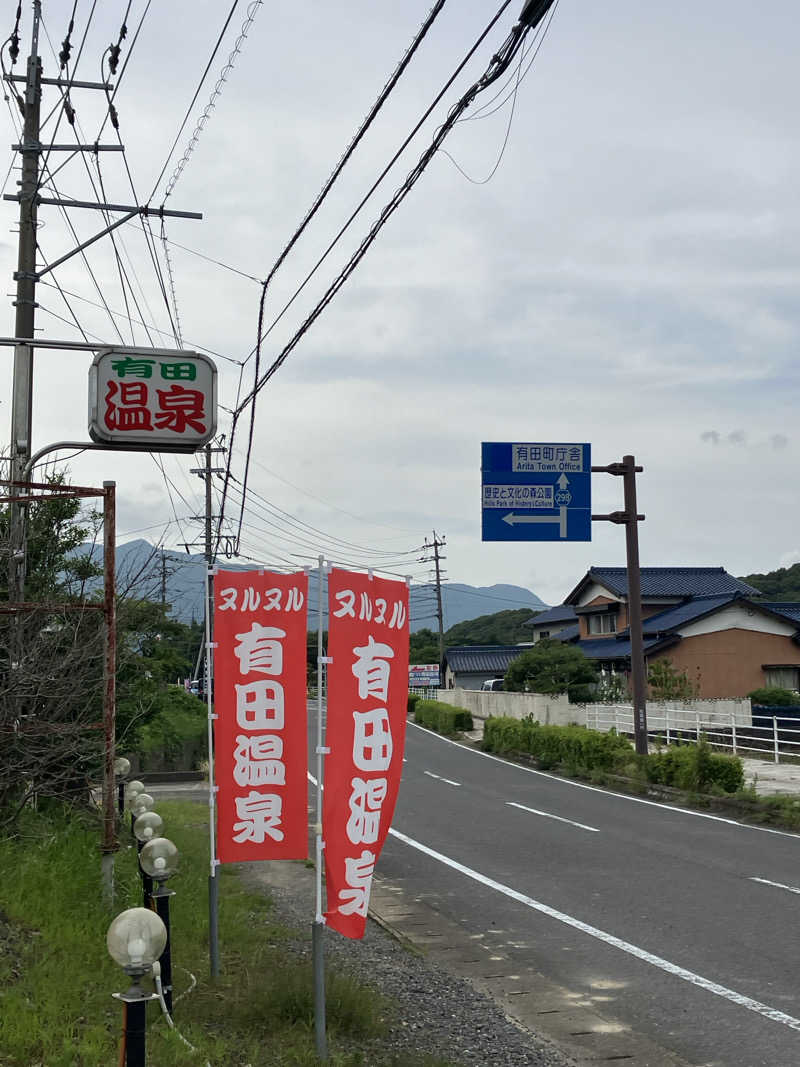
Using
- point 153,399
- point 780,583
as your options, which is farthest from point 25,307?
point 780,583

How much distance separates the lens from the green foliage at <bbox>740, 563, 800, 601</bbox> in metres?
67.2

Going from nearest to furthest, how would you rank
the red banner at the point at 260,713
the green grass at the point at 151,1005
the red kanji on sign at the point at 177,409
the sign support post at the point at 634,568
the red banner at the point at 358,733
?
the green grass at the point at 151,1005 < the red banner at the point at 358,733 < the red banner at the point at 260,713 < the red kanji on sign at the point at 177,409 < the sign support post at the point at 634,568

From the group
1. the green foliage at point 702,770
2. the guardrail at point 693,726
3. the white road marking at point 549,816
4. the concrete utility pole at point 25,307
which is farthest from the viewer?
the guardrail at point 693,726

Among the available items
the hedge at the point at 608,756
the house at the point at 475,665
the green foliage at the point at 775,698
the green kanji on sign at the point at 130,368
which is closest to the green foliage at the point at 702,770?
the hedge at the point at 608,756

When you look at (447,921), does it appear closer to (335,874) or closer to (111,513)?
(335,874)

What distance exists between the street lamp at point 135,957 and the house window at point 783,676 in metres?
41.6

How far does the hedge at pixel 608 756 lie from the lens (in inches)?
765

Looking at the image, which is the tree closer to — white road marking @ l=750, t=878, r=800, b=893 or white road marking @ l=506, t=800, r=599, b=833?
white road marking @ l=506, t=800, r=599, b=833

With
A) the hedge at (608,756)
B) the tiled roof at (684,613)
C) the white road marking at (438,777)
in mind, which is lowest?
the white road marking at (438,777)

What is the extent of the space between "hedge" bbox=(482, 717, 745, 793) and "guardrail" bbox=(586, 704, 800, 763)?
237 centimetres

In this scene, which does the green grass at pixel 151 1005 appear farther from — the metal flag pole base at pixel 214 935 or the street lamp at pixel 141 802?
the street lamp at pixel 141 802

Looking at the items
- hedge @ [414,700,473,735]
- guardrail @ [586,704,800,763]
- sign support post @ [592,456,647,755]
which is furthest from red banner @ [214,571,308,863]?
hedge @ [414,700,473,735]

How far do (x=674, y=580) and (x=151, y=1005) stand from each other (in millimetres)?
48149

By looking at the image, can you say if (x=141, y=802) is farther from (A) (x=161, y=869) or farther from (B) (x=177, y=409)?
(B) (x=177, y=409)
